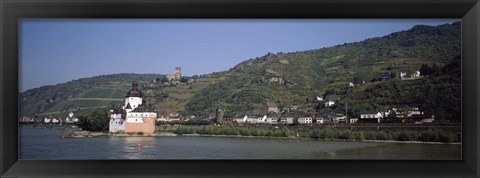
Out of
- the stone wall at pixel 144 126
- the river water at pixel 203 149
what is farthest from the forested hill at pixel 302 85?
the river water at pixel 203 149

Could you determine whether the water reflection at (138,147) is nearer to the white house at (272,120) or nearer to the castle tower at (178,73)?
the castle tower at (178,73)

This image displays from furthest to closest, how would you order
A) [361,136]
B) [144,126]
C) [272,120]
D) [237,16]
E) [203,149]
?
[272,120], [144,126], [361,136], [203,149], [237,16]

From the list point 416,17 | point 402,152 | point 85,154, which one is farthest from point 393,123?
point 85,154

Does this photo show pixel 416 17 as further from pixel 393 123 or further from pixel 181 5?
pixel 181 5

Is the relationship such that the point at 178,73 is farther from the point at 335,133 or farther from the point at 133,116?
the point at 335,133

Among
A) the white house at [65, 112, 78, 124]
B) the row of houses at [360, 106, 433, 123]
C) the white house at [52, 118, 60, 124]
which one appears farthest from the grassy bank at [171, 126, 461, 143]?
the white house at [52, 118, 60, 124]

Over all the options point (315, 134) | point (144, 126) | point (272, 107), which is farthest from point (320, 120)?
point (144, 126)
